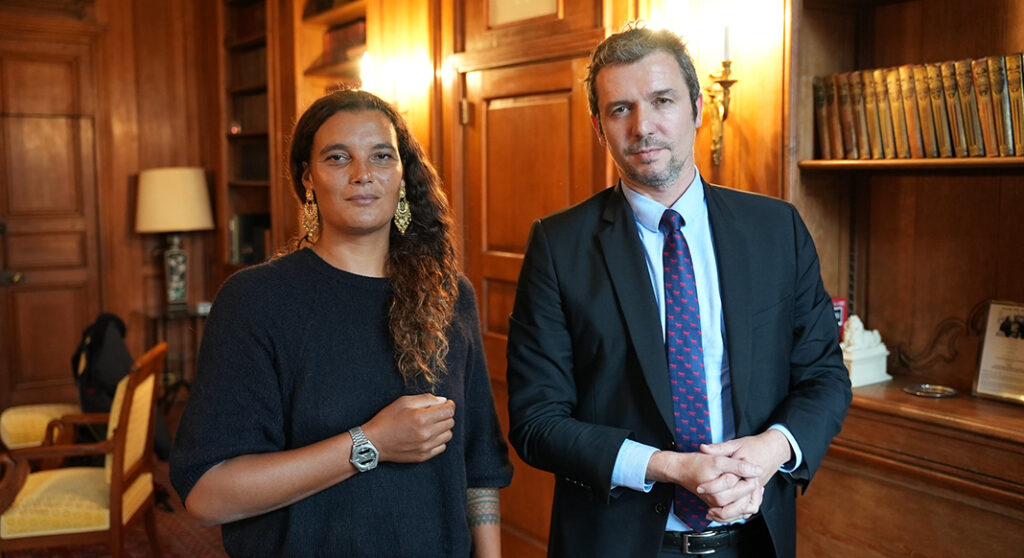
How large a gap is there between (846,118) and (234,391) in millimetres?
1893

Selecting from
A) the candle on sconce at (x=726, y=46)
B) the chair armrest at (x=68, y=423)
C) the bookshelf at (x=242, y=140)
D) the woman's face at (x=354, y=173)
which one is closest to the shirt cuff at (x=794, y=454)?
the woman's face at (x=354, y=173)

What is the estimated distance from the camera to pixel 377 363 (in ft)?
5.63

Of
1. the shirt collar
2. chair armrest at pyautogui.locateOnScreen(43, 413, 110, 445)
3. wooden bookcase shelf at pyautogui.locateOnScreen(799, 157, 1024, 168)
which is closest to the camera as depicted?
the shirt collar

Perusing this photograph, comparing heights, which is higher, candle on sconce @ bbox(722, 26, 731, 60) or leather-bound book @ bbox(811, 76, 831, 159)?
candle on sconce @ bbox(722, 26, 731, 60)

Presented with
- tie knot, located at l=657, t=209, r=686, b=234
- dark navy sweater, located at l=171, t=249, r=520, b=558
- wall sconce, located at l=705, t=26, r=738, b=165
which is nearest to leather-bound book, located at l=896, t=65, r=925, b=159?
wall sconce, located at l=705, t=26, r=738, b=165

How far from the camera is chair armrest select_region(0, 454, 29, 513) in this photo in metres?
3.44

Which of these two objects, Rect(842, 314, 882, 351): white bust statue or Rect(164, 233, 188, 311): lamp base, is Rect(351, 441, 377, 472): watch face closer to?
Rect(842, 314, 882, 351): white bust statue

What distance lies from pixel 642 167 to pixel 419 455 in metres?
0.68

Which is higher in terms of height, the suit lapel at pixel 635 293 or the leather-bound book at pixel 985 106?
the leather-bound book at pixel 985 106

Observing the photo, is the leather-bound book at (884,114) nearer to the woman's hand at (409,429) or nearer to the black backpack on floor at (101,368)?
the woman's hand at (409,429)

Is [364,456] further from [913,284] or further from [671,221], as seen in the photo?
[913,284]

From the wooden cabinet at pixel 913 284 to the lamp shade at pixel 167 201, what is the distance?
185 inches

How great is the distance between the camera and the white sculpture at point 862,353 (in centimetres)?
274

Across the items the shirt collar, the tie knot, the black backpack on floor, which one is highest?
the shirt collar
